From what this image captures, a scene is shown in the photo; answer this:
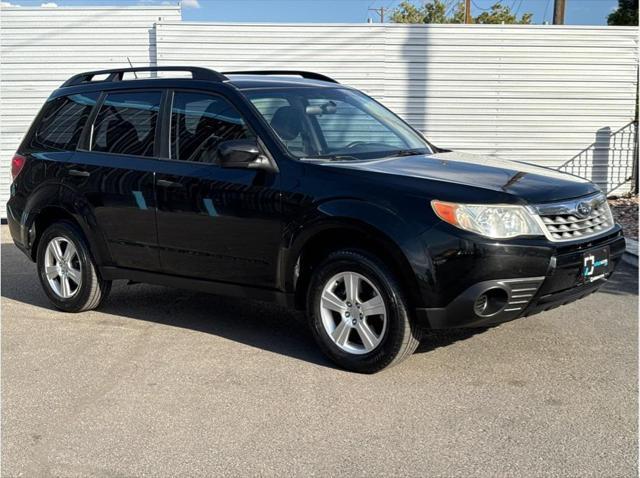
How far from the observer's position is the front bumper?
14.6 ft

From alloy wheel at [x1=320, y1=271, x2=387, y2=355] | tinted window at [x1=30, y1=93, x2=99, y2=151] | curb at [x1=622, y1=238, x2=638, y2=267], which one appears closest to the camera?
alloy wheel at [x1=320, y1=271, x2=387, y2=355]

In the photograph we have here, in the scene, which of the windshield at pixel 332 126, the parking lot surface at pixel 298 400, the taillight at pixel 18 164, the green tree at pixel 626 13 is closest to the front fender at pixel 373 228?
the windshield at pixel 332 126

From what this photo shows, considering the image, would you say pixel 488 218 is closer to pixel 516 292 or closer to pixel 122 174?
pixel 516 292

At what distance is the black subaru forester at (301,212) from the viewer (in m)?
4.54

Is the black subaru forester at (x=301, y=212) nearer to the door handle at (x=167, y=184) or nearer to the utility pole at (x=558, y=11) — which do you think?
the door handle at (x=167, y=184)

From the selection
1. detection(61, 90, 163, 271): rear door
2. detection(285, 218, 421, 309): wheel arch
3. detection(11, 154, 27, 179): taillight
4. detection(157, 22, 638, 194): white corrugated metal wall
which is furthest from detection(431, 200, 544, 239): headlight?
detection(157, 22, 638, 194): white corrugated metal wall

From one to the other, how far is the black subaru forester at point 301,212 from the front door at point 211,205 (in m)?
0.01

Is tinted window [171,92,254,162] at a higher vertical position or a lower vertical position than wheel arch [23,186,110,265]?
higher

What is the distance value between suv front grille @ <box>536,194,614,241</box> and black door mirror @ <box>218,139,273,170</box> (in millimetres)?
1804

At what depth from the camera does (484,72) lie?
13031mm

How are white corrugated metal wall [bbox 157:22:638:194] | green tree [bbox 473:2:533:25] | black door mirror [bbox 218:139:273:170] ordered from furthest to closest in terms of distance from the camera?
green tree [bbox 473:2:533:25] < white corrugated metal wall [bbox 157:22:638:194] < black door mirror [bbox 218:139:273:170]

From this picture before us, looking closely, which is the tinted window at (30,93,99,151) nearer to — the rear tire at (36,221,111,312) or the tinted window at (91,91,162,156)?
the tinted window at (91,91,162,156)

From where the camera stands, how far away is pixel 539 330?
578 cm

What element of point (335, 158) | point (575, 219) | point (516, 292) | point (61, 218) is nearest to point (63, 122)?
point (61, 218)
